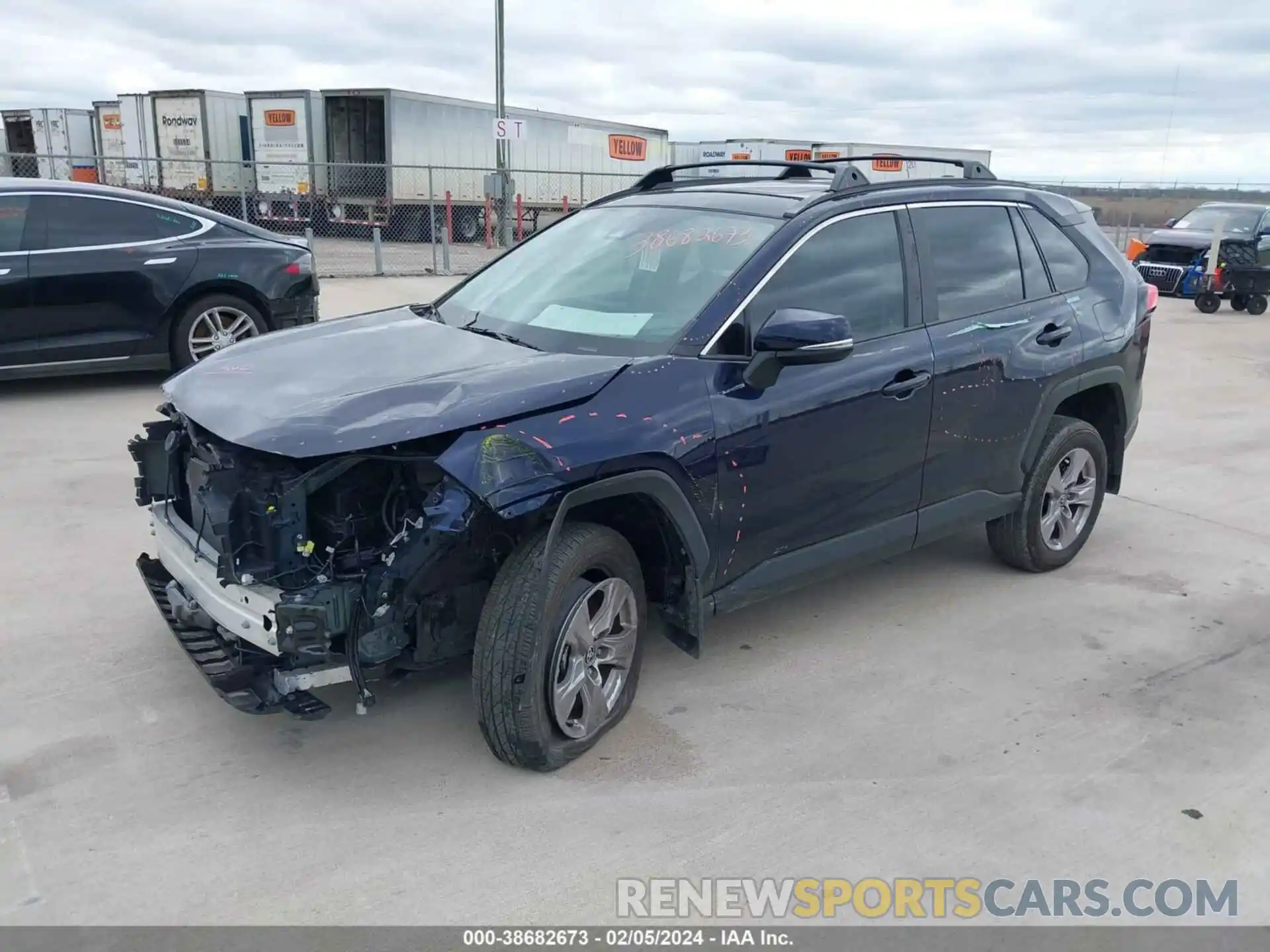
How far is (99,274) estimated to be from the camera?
7859 mm

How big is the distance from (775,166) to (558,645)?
2.60 meters

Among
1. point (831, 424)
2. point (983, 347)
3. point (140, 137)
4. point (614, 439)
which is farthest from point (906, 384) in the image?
point (140, 137)

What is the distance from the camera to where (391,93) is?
2436 centimetres

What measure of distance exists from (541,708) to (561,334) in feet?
4.62

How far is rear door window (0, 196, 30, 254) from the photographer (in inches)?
300

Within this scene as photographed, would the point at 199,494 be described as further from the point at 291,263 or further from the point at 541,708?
the point at 291,263

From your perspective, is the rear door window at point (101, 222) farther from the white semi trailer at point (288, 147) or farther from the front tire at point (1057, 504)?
the white semi trailer at point (288, 147)

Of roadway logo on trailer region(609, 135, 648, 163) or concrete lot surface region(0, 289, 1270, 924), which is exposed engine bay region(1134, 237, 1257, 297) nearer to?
concrete lot surface region(0, 289, 1270, 924)

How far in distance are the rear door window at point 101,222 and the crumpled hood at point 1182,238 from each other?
15.5 metres

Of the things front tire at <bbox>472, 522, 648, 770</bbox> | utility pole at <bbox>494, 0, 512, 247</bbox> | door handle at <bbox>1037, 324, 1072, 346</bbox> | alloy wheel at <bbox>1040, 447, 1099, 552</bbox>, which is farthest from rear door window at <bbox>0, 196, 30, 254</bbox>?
utility pole at <bbox>494, 0, 512, 247</bbox>

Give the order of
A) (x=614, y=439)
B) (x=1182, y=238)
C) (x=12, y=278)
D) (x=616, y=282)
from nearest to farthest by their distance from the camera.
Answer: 1. (x=614, y=439)
2. (x=616, y=282)
3. (x=12, y=278)
4. (x=1182, y=238)

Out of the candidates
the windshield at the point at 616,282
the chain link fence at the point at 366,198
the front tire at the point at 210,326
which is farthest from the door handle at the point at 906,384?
the chain link fence at the point at 366,198

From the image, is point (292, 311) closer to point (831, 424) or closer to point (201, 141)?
point (831, 424)

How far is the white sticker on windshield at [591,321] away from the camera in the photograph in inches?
153
